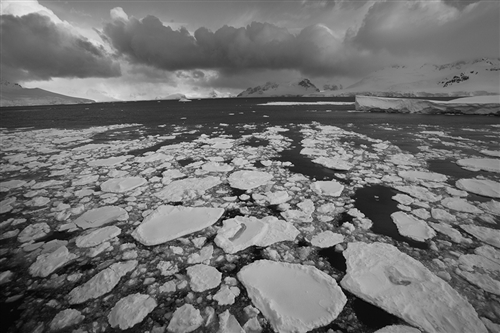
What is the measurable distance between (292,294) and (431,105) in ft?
79.1

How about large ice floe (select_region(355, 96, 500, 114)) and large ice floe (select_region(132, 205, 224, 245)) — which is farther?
large ice floe (select_region(355, 96, 500, 114))

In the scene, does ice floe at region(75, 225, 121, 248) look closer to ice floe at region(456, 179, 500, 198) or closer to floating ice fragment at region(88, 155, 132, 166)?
floating ice fragment at region(88, 155, 132, 166)

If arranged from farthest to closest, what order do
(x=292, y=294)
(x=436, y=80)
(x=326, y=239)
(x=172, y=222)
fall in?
1. (x=436, y=80)
2. (x=172, y=222)
3. (x=326, y=239)
4. (x=292, y=294)

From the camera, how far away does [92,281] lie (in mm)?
2193

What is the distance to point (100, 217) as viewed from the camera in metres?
3.38

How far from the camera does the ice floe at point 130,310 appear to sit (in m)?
1.80

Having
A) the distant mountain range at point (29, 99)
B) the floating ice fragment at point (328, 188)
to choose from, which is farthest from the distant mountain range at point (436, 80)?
the distant mountain range at point (29, 99)

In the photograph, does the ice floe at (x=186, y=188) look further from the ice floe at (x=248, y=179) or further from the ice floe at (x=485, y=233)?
the ice floe at (x=485, y=233)

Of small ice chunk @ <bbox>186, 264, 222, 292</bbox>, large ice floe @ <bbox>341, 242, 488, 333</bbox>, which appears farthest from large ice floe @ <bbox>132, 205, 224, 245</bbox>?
large ice floe @ <bbox>341, 242, 488, 333</bbox>

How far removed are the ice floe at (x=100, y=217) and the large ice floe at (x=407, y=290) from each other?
3425 mm

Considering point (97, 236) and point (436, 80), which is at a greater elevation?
point (436, 80)

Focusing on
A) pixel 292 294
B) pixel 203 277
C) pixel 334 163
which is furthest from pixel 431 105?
pixel 203 277

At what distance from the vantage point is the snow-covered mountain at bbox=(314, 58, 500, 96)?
4299 inches

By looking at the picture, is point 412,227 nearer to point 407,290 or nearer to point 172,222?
point 407,290
